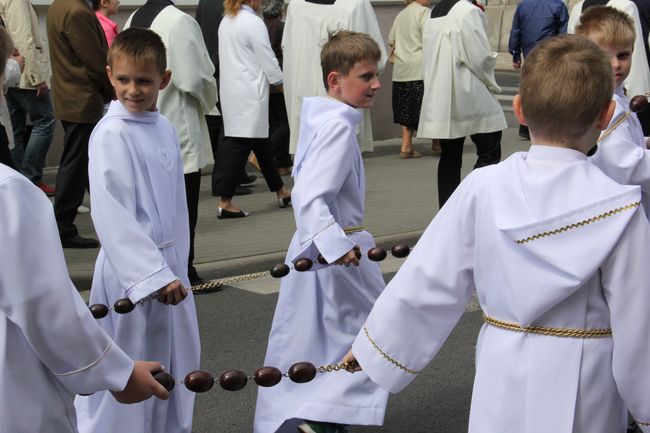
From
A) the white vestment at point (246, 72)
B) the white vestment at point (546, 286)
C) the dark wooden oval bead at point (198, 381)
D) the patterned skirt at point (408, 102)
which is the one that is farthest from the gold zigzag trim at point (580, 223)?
the patterned skirt at point (408, 102)

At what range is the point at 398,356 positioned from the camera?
316cm

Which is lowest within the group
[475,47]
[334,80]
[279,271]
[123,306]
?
[475,47]

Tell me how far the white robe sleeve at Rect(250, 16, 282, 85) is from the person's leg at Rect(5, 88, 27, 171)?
2.15m

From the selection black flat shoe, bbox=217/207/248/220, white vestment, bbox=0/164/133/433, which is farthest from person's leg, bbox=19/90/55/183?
white vestment, bbox=0/164/133/433

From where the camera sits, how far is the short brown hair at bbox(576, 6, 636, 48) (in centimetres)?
477

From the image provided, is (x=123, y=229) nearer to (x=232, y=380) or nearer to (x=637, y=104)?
(x=232, y=380)

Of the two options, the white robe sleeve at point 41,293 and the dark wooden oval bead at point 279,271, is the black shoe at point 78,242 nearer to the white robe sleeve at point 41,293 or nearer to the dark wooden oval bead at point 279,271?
the dark wooden oval bead at point 279,271

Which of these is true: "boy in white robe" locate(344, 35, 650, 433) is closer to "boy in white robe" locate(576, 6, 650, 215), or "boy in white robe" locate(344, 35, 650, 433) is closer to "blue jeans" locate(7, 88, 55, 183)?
"boy in white robe" locate(576, 6, 650, 215)

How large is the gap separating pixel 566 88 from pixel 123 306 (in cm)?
197

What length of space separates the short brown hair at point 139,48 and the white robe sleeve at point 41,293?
180 centimetres

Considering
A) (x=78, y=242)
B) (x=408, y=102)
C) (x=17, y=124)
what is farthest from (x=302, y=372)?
(x=408, y=102)

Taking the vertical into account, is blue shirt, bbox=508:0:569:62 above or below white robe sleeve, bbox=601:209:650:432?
below

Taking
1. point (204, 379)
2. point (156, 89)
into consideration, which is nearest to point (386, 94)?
point (156, 89)

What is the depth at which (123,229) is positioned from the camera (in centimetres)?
420
